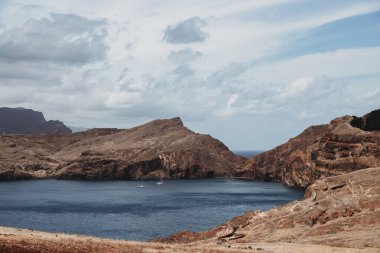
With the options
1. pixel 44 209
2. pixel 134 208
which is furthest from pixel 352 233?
pixel 44 209

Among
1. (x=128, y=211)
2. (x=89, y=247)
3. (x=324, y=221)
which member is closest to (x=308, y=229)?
(x=324, y=221)

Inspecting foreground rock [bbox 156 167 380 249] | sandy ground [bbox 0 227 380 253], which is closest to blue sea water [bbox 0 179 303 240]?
foreground rock [bbox 156 167 380 249]

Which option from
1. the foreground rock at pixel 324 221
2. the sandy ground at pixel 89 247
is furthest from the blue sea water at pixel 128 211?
the sandy ground at pixel 89 247

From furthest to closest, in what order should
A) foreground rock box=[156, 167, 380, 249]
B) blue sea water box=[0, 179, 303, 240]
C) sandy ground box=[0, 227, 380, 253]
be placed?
blue sea water box=[0, 179, 303, 240] → foreground rock box=[156, 167, 380, 249] → sandy ground box=[0, 227, 380, 253]

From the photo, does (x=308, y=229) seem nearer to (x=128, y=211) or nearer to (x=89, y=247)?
(x=89, y=247)

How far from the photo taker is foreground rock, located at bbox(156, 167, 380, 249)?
2366 inches

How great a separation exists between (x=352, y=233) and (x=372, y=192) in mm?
10516

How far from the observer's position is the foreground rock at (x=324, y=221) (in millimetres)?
60094

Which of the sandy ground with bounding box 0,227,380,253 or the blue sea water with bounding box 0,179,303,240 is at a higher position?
the sandy ground with bounding box 0,227,380,253

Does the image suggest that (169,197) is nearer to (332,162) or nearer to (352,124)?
(332,162)

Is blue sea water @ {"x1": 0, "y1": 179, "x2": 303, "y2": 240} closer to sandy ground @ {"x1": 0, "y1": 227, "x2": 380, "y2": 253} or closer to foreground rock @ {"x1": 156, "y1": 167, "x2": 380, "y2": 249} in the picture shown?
foreground rock @ {"x1": 156, "y1": 167, "x2": 380, "y2": 249}

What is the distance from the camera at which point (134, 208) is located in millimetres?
151875

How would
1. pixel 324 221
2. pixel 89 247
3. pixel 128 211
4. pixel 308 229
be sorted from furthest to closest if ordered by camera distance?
pixel 128 211, pixel 324 221, pixel 308 229, pixel 89 247

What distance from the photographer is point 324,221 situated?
66000 millimetres
